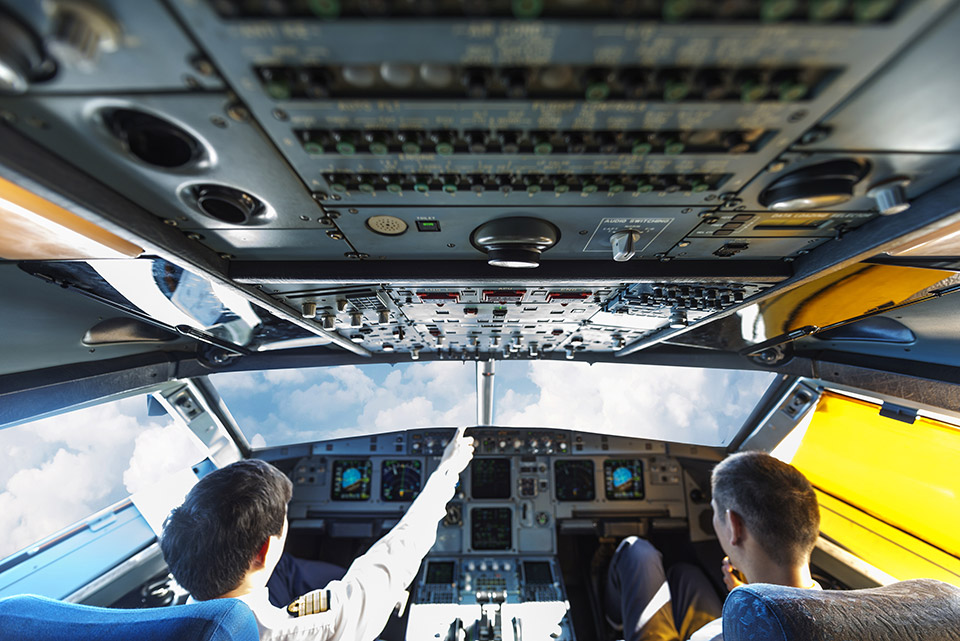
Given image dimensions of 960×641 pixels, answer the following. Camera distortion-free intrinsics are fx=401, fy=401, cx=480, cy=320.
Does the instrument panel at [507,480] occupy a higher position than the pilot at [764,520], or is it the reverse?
the pilot at [764,520]

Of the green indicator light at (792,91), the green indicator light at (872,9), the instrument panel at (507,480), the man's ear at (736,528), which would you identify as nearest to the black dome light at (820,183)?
the green indicator light at (792,91)

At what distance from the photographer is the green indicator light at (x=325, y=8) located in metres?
0.60

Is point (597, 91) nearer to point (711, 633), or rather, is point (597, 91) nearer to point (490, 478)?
point (711, 633)

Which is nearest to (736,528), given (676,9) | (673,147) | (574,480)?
(673,147)

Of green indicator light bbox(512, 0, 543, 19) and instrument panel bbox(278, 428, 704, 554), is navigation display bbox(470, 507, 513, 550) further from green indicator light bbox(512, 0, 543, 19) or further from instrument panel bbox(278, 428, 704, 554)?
green indicator light bbox(512, 0, 543, 19)

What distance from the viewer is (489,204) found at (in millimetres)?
1214

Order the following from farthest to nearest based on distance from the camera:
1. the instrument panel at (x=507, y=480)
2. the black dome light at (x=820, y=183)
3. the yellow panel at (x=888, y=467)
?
1. the instrument panel at (x=507, y=480)
2. the yellow panel at (x=888, y=467)
3. the black dome light at (x=820, y=183)

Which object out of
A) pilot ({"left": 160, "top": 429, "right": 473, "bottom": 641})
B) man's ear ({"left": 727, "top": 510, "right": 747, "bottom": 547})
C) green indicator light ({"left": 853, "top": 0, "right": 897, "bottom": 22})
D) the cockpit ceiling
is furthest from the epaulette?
green indicator light ({"left": 853, "top": 0, "right": 897, "bottom": 22})

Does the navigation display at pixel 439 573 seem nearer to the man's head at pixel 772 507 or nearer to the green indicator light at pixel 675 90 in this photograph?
the man's head at pixel 772 507

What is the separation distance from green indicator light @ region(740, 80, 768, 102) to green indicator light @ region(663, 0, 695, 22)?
0.21 meters

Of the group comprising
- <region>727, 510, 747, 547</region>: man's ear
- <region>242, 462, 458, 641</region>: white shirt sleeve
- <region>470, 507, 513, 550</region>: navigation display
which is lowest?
<region>470, 507, 513, 550</region>: navigation display

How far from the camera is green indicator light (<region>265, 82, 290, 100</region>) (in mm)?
736

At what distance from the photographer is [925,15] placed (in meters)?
0.60

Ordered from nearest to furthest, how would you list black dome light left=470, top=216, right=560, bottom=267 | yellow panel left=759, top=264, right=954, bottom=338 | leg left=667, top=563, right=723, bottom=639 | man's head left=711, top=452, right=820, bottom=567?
black dome light left=470, top=216, right=560, bottom=267 → yellow panel left=759, top=264, right=954, bottom=338 → man's head left=711, top=452, right=820, bottom=567 → leg left=667, top=563, right=723, bottom=639
